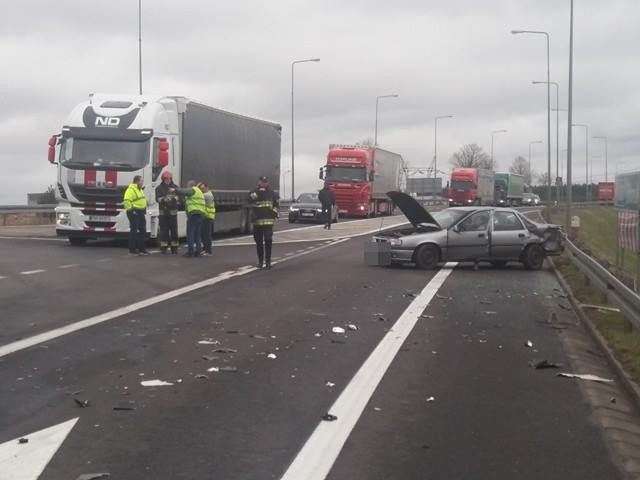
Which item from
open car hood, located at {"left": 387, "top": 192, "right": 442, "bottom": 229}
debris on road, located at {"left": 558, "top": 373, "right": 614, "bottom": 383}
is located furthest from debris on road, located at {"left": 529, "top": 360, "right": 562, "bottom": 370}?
open car hood, located at {"left": 387, "top": 192, "right": 442, "bottom": 229}

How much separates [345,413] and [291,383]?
1133 millimetres

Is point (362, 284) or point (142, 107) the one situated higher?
point (142, 107)

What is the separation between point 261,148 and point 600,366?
2372 centimetres

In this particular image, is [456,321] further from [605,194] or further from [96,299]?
[605,194]

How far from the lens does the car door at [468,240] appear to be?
19719 mm

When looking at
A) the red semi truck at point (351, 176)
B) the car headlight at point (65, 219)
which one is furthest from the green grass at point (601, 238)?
the car headlight at point (65, 219)

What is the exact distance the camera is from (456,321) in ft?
39.5

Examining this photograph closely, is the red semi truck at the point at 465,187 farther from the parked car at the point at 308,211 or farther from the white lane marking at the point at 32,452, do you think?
the white lane marking at the point at 32,452

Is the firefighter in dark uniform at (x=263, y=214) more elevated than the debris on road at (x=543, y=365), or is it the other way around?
the firefighter in dark uniform at (x=263, y=214)

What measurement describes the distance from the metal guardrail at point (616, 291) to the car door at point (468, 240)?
3.83 metres

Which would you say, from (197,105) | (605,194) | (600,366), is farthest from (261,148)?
(605,194)

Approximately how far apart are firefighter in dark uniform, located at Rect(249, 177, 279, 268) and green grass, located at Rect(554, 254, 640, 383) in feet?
19.2

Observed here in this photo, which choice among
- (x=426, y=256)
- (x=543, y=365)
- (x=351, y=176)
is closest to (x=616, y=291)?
(x=543, y=365)

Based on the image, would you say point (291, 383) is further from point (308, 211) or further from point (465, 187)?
point (465, 187)
